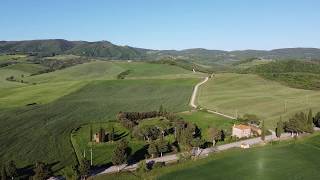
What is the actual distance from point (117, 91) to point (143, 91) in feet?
36.7

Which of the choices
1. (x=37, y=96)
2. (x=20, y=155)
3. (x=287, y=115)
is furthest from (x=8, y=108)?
(x=287, y=115)

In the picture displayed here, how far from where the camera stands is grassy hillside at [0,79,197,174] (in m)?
92.6

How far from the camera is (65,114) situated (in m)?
135

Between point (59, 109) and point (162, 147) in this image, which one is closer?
point (162, 147)

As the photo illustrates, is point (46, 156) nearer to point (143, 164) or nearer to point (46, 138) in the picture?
point (46, 138)

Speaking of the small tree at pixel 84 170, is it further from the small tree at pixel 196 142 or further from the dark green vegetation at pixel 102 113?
the small tree at pixel 196 142

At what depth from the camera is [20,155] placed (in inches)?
3514

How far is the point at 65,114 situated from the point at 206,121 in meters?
43.0

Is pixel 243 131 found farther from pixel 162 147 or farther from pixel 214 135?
pixel 162 147

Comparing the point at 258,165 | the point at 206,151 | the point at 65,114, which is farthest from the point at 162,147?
the point at 65,114

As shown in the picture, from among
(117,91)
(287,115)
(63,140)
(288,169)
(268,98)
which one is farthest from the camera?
(117,91)

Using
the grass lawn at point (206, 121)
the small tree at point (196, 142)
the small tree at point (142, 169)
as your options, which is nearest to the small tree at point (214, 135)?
the grass lawn at point (206, 121)

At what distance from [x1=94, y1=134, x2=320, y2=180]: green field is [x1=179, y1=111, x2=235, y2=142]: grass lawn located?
2209cm

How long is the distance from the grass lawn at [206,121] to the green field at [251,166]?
2209cm
